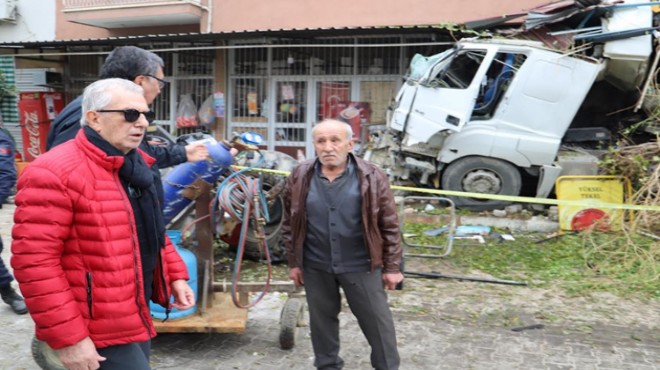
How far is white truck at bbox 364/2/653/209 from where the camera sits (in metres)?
7.84

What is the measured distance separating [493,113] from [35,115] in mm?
10960

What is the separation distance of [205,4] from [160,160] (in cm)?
1029

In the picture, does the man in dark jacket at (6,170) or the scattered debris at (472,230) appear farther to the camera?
the scattered debris at (472,230)

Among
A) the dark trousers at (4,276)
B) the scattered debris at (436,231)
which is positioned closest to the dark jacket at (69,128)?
the dark trousers at (4,276)

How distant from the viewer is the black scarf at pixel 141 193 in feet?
6.77

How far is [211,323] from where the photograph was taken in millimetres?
3801

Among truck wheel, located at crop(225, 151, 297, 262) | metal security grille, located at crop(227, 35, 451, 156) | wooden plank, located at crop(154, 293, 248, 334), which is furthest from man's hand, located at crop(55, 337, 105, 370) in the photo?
metal security grille, located at crop(227, 35, 451, 156)

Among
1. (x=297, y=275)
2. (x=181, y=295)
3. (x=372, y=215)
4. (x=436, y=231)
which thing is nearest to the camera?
(x=181, y=295)

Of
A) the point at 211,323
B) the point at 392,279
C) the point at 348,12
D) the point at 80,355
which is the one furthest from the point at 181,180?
the point at 348,12

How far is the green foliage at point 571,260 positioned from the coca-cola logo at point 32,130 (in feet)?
34.5

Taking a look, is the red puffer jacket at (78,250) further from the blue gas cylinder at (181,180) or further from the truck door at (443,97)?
the truck door at (443,97)

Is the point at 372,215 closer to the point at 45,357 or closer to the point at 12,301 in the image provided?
the point at 45,357

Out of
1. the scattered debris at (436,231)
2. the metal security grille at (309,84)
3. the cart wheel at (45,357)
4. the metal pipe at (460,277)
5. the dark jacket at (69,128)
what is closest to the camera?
the dark jacket at (69,128)

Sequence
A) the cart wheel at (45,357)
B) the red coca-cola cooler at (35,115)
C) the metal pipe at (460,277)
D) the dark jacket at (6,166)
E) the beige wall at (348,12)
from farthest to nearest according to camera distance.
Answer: the red coca-cola cooler at (35,115) < the beige wall at (348,12) < the metal pipe at (460,277) < the dark jacket at (6,166) < the cart wheel at (45,357)
